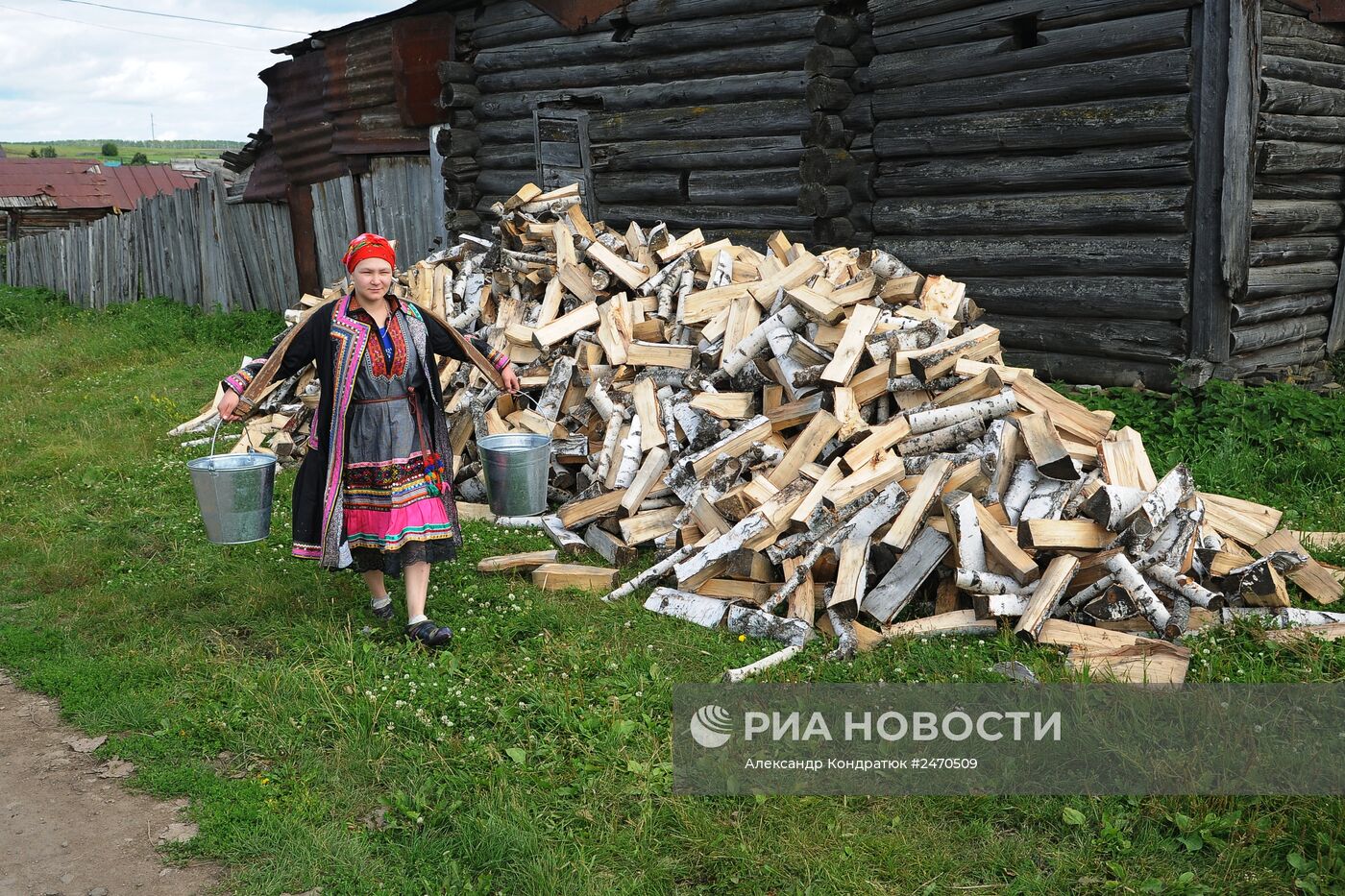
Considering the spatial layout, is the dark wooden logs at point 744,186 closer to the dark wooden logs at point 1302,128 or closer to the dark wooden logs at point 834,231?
the dark wooden logs at point 834,231

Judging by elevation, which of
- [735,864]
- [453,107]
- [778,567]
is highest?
[453,107]

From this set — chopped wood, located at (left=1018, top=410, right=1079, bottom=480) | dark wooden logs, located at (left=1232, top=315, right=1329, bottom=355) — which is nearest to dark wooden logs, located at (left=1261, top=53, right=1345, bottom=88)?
dark wooden logs, located at (left=1232, top=315, right=1329, bottom=355)

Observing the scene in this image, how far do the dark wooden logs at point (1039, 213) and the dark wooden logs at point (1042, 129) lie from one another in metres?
0.37

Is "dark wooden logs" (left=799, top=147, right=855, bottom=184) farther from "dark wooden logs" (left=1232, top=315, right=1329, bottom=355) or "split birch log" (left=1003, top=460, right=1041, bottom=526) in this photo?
"split birch log" (left=1003, top=460, right=1041, bottom=526)

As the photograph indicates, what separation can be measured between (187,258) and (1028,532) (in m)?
15.4

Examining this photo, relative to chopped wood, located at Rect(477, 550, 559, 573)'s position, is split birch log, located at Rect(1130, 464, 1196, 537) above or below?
above

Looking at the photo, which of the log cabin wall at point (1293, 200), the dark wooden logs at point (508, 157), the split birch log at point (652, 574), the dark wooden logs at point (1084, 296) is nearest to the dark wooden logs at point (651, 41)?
the dark wooden logs at point (508, 157)

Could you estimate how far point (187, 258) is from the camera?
16.5 m

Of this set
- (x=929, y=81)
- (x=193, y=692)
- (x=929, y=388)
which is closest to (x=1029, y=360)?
(x=929, y=81)

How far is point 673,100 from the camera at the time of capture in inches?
409

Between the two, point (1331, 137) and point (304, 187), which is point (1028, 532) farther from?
point (304, 187)

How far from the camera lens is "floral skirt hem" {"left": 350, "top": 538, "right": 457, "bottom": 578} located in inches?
183

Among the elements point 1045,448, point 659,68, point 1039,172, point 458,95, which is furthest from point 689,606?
point 458,95

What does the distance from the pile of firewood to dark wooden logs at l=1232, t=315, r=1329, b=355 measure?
2.21 meters
